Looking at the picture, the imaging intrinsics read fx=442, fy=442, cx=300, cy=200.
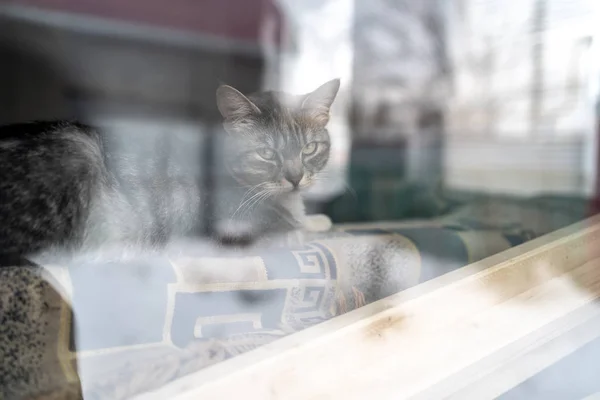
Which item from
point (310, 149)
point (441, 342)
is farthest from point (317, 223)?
point (441, 342)

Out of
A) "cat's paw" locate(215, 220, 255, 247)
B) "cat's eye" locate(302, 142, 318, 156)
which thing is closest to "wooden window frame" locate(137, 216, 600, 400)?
"cat's paw" locate(215, 220, 255, 247)

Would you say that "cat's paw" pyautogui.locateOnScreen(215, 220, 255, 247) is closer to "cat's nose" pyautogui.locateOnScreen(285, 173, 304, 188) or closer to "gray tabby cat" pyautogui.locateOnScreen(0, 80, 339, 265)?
"gray tabby cat" pyautogui.locateOnScreen(0, 80, 339, 265)

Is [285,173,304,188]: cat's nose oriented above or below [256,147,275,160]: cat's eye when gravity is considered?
below

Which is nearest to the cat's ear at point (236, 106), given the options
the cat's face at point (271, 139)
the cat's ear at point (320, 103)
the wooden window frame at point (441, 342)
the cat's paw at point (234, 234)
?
the cat's face at point (271, 139)

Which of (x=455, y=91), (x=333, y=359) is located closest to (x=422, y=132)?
(x=455, y=91)

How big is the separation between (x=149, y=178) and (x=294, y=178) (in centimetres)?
31

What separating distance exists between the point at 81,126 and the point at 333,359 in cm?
73

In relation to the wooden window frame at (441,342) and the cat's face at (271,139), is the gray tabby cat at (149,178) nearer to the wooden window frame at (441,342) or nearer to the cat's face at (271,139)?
the cat's face at (271,139)

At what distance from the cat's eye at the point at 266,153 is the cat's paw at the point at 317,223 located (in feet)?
0.68

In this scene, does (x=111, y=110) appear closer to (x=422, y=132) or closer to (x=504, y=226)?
(x=504, y=226)

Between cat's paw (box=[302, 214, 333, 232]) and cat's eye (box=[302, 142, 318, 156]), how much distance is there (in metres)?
0.18

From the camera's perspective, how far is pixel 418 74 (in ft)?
7.37

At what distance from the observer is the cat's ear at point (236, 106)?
0.94 meters

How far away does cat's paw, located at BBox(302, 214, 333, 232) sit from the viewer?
3.72ft
